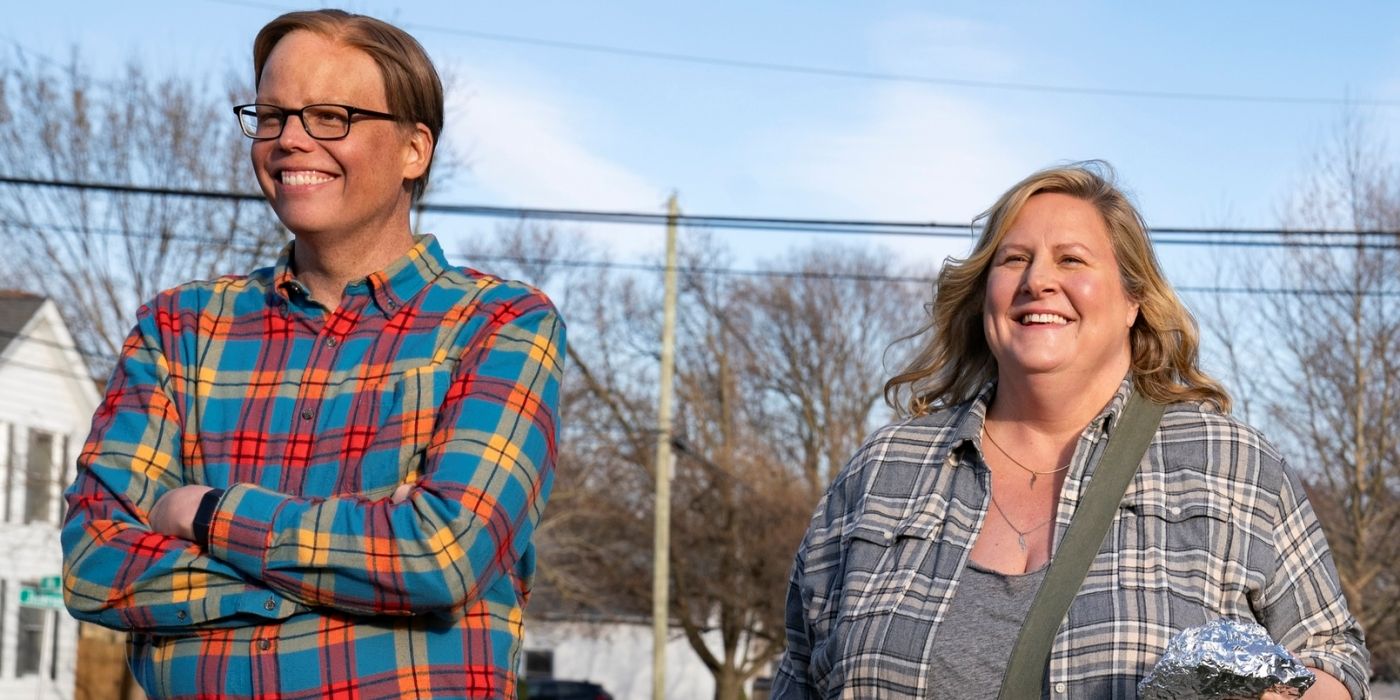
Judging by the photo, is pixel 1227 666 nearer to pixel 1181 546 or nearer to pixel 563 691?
pixel 1181 546

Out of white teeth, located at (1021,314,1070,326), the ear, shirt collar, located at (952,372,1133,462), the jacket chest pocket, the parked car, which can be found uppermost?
the ear

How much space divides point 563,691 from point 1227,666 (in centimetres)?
3726

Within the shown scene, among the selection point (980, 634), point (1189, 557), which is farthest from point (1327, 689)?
point (980, 634)

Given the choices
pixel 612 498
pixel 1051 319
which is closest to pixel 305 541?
pixel 1051 319

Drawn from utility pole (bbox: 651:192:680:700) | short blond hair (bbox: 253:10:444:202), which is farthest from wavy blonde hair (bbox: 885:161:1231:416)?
utility pole (bbox: 651:192:680:700)

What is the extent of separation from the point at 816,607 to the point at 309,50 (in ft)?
5.55

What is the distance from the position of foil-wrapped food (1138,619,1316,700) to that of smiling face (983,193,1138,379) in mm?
988

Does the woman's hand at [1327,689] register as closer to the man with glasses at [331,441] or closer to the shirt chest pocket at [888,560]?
the shirt chest pocket at [888,560]

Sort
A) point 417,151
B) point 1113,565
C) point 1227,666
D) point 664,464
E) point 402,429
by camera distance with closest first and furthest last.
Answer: point 1227,666 < point 402,429 < point 417,151 < point 1113,565 < point 664,464

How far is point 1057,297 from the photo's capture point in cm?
359

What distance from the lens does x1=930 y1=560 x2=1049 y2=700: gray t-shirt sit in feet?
10.7

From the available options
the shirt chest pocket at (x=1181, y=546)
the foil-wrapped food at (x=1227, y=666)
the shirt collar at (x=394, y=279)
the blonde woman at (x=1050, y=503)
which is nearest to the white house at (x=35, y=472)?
the blonde woman at (x=1050, y=503)

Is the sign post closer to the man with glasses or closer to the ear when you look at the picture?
the man with glasses

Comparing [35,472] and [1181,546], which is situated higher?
[1181,546]
